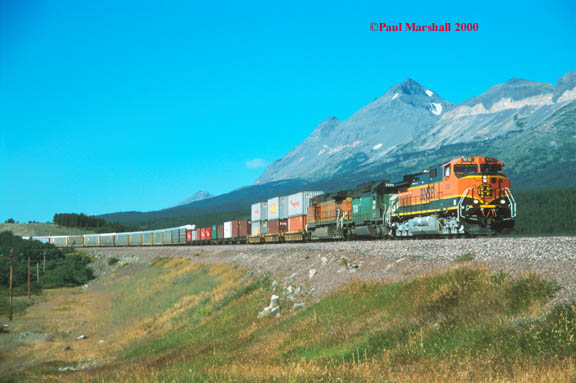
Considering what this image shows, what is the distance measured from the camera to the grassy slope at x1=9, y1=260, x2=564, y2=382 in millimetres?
10773

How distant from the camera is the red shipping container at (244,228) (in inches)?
2577

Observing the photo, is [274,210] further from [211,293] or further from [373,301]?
[373,301]

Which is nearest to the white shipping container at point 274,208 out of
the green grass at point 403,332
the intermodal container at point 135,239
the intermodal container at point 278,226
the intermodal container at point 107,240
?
the intermodal container at point 278,226

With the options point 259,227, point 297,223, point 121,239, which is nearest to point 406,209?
point 297,223

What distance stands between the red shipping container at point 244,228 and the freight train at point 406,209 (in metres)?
0.19

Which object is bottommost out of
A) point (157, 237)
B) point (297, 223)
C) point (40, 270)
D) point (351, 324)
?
point (40, 270)

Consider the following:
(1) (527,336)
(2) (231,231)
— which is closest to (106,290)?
(2) (231,231)

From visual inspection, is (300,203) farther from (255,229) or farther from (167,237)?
(167,237)

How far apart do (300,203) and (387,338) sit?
40.3 m

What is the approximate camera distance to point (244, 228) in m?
66.4

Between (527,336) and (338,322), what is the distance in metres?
6.78

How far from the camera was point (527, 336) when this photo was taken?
11.2m

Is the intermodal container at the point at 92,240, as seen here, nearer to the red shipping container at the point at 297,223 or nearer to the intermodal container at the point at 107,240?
the intermodal container at the point at 107,240

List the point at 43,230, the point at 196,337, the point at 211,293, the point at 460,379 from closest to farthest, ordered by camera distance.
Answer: the point at 460,379, the point at 196,337, the point at 211,293, the point at 43,230
